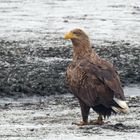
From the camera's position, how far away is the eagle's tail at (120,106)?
10516 mm

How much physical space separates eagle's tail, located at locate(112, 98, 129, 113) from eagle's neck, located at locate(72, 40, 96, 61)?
1.34 meters

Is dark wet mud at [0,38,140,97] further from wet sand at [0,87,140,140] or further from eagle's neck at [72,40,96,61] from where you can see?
eagle's neck at [72,40,96,61]

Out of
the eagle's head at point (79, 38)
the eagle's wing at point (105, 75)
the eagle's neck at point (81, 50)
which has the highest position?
the eagle's head at point (79, 38)

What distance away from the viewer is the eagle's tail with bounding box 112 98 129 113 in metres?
10.5

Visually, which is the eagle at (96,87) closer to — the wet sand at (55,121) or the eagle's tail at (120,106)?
the eagle's tail at (120,106)

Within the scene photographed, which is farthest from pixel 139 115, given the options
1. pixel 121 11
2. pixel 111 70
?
pixel 121 11

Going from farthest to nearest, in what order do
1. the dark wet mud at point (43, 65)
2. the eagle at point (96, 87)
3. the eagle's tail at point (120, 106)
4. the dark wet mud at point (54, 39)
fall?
the dark wet mud at point (54, 39) < the dark wet mud at point (43, 65) < the eagle at point (96, 87) < the eagle's tail at point (120, 106)

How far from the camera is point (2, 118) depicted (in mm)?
11969

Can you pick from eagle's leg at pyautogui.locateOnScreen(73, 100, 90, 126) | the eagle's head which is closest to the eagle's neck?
the eagle's head

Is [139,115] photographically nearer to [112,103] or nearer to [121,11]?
[112,103]

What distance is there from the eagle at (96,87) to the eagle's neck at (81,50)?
0.11 metres

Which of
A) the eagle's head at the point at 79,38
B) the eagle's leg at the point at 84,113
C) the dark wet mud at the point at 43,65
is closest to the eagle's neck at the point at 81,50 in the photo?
the eagle's head at the point at 79,38

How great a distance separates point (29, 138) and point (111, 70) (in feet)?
5.74

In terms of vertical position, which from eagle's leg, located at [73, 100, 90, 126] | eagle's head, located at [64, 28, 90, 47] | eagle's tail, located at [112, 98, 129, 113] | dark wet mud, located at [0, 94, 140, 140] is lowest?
dark wet mud, located at [0, 94, 140, 140]
